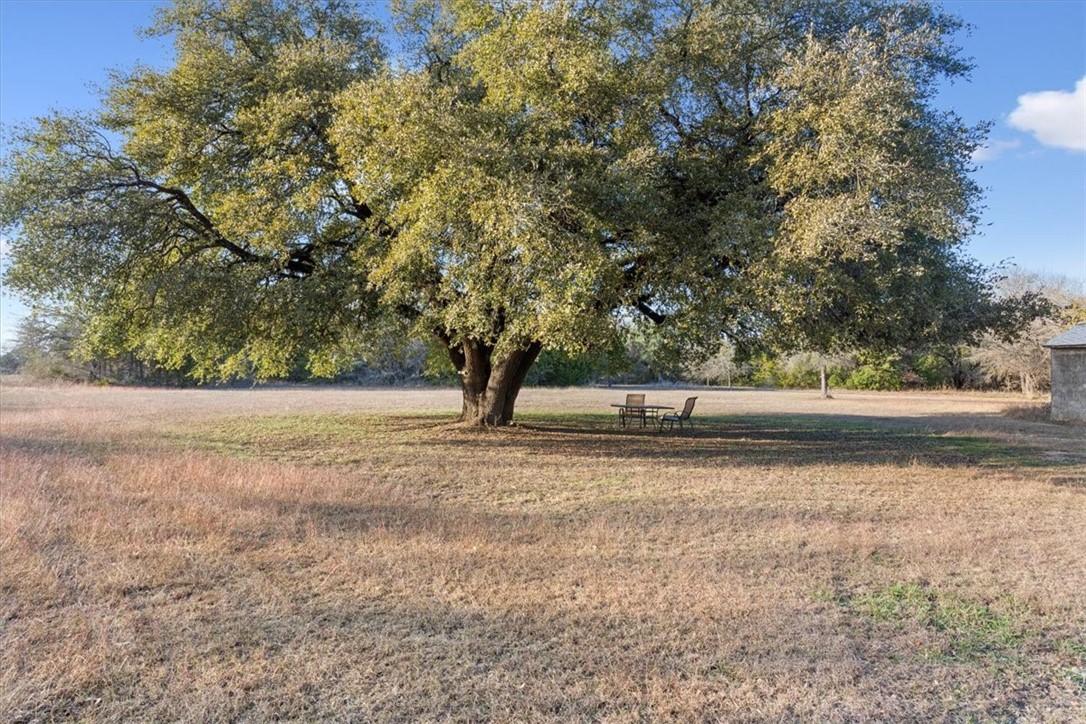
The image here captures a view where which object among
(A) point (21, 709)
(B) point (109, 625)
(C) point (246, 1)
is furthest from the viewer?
(C) point (246, 1)

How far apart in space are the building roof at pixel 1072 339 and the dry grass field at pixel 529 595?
49.4ft

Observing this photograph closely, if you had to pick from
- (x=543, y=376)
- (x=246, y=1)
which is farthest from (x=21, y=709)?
(x=543, y=376)

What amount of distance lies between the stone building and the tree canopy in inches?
522

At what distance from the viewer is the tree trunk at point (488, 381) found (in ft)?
54.6

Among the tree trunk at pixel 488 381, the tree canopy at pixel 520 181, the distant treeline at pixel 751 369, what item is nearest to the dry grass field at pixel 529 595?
the tree canopy at pixel 520 181

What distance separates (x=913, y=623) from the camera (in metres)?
4.28

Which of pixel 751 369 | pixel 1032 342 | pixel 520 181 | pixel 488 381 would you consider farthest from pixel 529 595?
pixel 751 369

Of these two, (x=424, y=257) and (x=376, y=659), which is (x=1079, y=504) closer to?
(x=376, y=659)

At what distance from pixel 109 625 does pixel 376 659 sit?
1689 millimetres

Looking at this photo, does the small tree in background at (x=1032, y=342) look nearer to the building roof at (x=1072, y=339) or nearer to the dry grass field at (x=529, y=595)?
the building roof at (x=1072, y=339)

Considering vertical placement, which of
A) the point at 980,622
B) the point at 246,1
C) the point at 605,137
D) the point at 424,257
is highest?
the point at 246,1

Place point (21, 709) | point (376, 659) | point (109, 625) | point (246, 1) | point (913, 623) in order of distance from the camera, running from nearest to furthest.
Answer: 1. point (21, 709)
2. point (376, 659)
3. point (109, 625)
4. point (913, 623)
5. point (246, 1)

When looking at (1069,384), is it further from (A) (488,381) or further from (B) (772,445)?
(A) (488,381)

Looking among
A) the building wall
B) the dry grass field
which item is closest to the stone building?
the building wall
